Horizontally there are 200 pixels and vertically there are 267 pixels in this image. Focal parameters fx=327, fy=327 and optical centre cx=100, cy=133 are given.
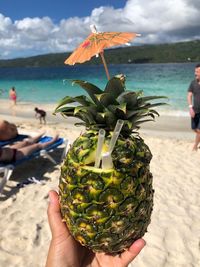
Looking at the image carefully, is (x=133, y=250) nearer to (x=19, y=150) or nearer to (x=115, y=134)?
(x=115, y=134)

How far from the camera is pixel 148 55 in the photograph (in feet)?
487

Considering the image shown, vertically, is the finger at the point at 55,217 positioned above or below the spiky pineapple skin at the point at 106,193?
below

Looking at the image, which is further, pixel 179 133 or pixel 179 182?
pixel 179 133

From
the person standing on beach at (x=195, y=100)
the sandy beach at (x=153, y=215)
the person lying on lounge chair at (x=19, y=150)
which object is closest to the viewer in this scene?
the sandy beach at (x=153, y=215)

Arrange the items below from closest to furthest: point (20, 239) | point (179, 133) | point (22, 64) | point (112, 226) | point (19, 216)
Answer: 1. point (112, 226)
2. point (20, 239)
3. point (19, 216)
4. point (179, 133)
5. point (22, 64)

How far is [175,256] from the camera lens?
4.61m

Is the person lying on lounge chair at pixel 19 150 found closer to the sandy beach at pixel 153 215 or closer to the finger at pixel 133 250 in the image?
the sandy beach at pixel 153 215

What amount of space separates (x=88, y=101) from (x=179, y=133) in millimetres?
12208

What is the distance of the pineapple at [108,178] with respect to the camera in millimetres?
1896

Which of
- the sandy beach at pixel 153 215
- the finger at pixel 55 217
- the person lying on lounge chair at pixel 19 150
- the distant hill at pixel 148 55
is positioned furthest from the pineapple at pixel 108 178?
the distant hill at pixel 148 55

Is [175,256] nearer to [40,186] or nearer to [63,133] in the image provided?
[40,186]

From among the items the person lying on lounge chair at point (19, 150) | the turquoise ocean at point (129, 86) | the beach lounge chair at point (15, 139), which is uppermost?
the person lying on lounge chair at point (19, 150)

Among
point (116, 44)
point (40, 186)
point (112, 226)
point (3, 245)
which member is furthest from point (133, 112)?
point (40, 186)

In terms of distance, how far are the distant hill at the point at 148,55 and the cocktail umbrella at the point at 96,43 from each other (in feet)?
437
